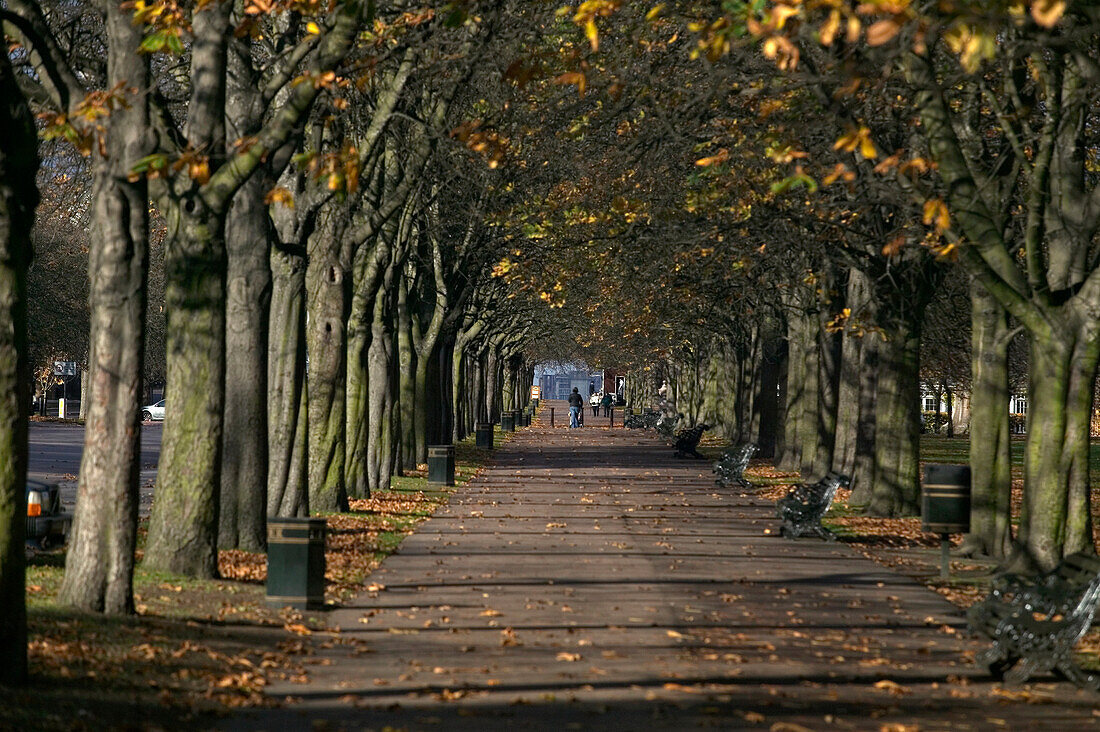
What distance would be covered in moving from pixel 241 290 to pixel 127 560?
6330 mm

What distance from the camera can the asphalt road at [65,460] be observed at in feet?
93.8

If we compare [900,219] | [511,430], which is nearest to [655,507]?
[900,219]

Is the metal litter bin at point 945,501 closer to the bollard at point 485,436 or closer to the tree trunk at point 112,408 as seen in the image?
the tree trunk at point 112,408

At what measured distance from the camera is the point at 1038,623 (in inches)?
444

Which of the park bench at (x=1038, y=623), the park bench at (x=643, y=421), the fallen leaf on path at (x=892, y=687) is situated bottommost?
the fallen leaf on path at (x=892, y=687)

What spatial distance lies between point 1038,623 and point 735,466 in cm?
2452

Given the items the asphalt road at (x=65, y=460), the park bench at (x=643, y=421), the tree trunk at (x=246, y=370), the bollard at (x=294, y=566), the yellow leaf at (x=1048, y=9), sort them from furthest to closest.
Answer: the park bench at (x=643, y=421) → the asphalt road at (x=65, y=460) → the tree trunk at (x=246, y=370) → the bollard at (x=294, y=566) → the yellow leaf at (x=1048, y=9)

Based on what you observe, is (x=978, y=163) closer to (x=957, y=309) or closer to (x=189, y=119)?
(x=189, y=119)

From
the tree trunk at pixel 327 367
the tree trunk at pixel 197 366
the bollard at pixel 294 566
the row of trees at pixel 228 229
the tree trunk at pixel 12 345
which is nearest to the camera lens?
the tree trunk at pixel 12 345

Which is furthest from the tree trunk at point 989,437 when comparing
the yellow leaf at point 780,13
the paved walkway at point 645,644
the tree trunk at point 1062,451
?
the yellow leaf at point 780,13

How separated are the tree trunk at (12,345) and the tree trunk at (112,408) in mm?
2100

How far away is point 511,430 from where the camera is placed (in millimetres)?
80625

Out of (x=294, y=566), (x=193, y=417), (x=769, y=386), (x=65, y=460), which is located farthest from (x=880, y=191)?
(x=769, y=386)

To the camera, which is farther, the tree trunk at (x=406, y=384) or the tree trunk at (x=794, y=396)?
the tree trunk at (x=794, y=396)
